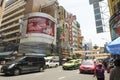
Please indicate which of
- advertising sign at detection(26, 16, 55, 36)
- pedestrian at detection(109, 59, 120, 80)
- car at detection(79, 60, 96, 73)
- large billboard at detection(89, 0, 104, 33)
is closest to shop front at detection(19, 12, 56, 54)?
advertising sign at detection(26, 16, 55, 36)

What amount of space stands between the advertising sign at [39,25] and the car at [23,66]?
29.6 metres

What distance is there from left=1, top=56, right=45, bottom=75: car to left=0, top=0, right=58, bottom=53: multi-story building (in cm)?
2595

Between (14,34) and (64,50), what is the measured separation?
60.2 feet

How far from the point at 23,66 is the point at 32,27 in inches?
1365

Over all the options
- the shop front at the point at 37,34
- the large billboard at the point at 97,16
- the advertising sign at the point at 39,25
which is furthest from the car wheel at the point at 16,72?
the advertising sign at the point at 39,25

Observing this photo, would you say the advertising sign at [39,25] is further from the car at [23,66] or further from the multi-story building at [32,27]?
the car at [23,66]

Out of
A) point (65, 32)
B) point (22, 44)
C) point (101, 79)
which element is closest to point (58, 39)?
point (65, 32)

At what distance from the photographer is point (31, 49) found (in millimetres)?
52656

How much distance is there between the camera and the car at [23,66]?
18803mm

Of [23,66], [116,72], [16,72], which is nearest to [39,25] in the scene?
[23,66]

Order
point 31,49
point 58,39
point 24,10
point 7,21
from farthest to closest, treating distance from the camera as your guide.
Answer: point 7,21 < point 24,10 < point 58,39 < point 31,49

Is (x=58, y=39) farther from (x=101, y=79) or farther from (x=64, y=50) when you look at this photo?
(x=101, y=79)

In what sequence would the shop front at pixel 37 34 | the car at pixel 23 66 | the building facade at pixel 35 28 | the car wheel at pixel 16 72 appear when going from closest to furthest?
the car at pixel 23 66 → the car wheel at pixel 16 72 → the shop front at pixel 37 34 → the building facade at pixel 35 28

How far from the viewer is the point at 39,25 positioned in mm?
54031
